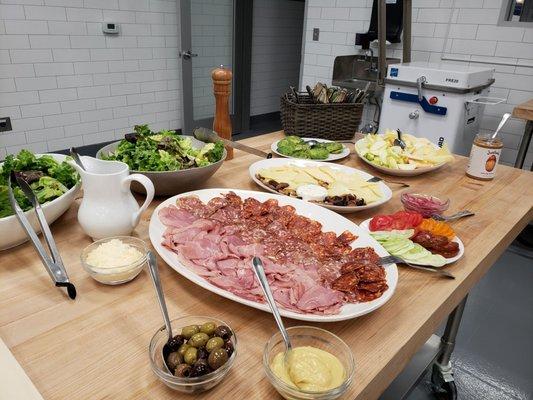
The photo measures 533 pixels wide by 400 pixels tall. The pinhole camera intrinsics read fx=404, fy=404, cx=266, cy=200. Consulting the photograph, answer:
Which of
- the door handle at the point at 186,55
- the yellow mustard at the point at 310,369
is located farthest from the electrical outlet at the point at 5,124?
the yellow mustard at the point at 310,369

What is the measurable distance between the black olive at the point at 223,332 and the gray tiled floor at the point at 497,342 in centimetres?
142

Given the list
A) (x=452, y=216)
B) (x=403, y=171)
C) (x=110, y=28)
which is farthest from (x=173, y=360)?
(x=110, y=28)

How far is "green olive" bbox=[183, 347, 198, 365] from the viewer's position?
623 mm

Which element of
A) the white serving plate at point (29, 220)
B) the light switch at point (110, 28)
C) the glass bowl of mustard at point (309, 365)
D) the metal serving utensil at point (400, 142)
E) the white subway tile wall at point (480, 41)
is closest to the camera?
the glass bowl of mustard at point (309, 365)

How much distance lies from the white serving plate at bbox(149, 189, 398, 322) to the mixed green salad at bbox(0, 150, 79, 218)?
0.84ft

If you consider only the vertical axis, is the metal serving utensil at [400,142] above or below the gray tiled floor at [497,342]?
above

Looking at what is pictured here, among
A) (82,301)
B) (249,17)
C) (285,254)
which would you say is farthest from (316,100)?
(249,17)

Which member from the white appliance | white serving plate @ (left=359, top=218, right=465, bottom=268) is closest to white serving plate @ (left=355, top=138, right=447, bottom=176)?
white serving plate @ (left=359, top=218, right=465, bottom=268)

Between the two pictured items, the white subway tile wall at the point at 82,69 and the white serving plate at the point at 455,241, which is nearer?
the white serving plate at the point at 455,241

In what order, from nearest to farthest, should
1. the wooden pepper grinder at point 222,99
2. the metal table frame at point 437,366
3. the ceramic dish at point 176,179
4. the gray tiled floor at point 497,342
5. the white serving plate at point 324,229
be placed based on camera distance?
the white serving plate at point 324,229 → the ceramic dish at point 176,179 → the wooden pepper grinder at point 222,99 → the metal table frame at point 437,366 → the gray tiled floor at point 497,342

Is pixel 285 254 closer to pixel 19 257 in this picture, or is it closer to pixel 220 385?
pixel 220 385

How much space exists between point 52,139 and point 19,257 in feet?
11.1

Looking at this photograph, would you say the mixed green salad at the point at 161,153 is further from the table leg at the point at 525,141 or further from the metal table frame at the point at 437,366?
the table leg at the point at 525,141

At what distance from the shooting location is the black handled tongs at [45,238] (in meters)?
0.81
